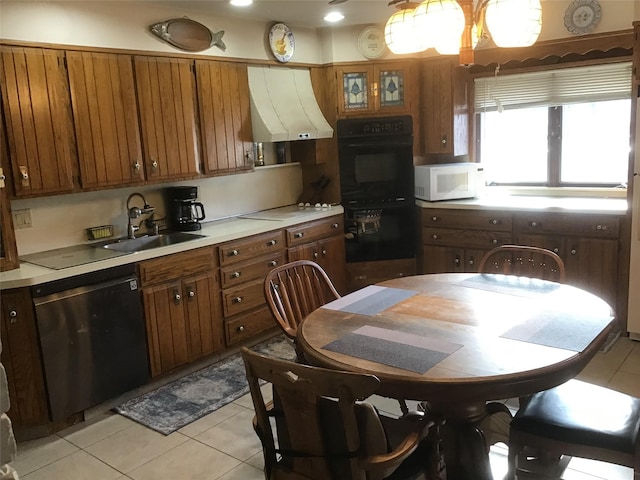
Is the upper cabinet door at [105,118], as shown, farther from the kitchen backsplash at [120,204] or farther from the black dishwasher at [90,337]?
the black dishwasher at [90,337]

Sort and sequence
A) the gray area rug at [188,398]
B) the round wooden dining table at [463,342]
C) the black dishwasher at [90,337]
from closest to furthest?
the round wooden dining table at [463,342], the black dishwasher at [90,337], the gray area rug at [188,398]

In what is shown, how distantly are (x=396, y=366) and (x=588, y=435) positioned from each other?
690 mm

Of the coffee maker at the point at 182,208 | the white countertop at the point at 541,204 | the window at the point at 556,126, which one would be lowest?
the white countertop at the point at 541,204

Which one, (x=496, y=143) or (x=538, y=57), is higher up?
(x=538, y=57)

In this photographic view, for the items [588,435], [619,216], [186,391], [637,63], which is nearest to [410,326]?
[588,435]

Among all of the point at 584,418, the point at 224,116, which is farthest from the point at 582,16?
the point at 584,418

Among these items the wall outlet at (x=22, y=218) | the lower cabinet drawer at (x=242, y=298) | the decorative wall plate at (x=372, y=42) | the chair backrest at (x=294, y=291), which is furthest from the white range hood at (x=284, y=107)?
the wall outlet at (x=22, y=218)

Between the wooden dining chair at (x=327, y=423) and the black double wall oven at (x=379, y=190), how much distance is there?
126 inches

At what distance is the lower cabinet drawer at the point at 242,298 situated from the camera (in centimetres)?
385

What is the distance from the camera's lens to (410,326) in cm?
219

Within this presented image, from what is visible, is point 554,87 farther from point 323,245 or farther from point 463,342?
point 463,342

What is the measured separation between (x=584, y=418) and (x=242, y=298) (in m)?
2.50

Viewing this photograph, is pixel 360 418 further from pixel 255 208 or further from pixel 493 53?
pixel 493 53

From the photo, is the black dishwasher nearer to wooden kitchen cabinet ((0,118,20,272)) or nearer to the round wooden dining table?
wooden kitchen cabinet ((0,118,20,272))
